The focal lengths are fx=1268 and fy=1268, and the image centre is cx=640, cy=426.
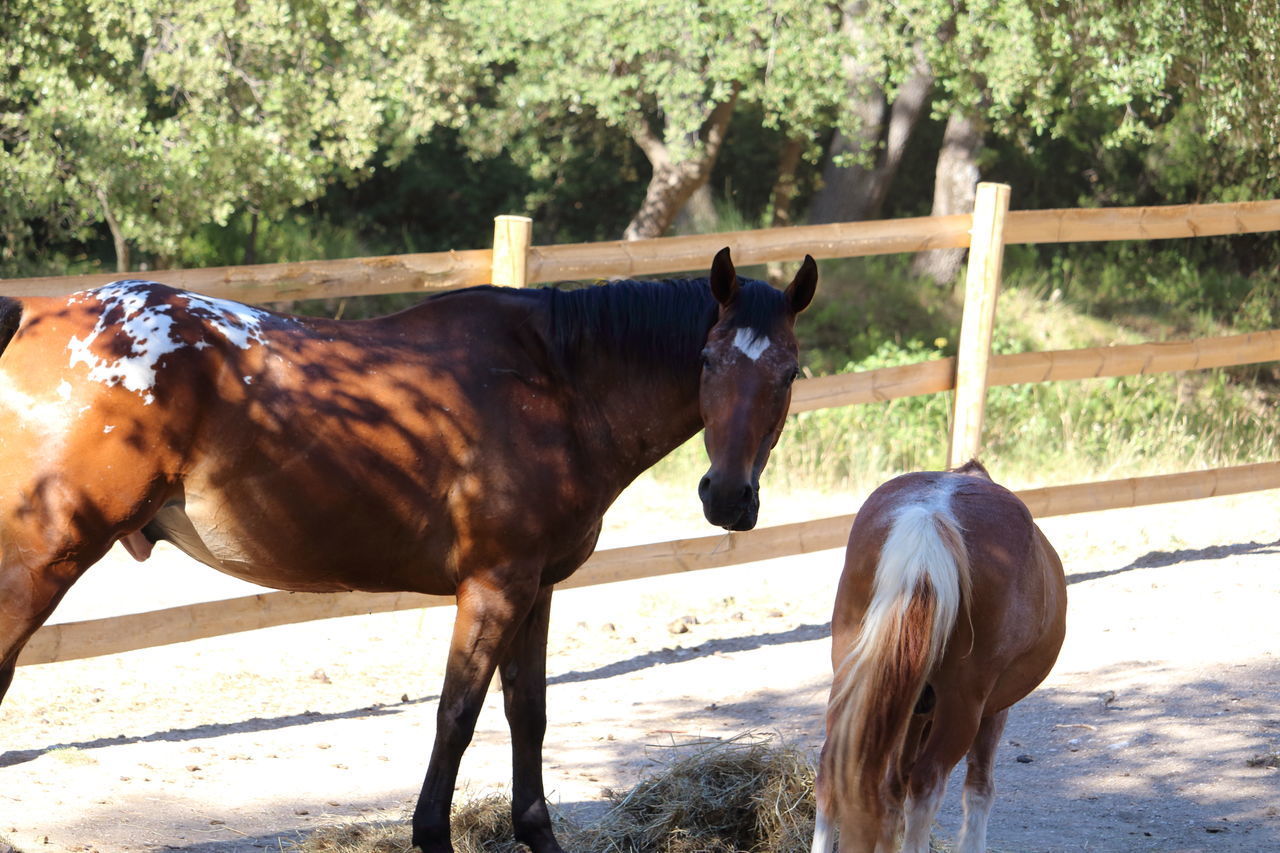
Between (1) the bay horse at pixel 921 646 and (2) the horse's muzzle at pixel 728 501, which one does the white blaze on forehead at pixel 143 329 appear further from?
(1) the bay horse at pixel 921 646

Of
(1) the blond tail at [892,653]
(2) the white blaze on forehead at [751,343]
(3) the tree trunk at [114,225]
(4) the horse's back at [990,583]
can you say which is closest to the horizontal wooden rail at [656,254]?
(2) the white blaze on forehead at [751,343]

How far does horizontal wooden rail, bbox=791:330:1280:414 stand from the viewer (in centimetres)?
575

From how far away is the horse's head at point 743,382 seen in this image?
2.94m

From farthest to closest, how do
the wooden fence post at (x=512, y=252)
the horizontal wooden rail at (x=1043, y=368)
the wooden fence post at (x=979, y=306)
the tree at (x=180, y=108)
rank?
the tree at (x=180, y=108) → the wooden fence post at (x=979, y=306) → the horizontal wooden rail at (x=1043, y=368) → the wooden fence post at (x=512, y=252)

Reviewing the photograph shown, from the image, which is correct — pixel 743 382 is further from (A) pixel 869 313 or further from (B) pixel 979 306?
(A) pixel 869 313

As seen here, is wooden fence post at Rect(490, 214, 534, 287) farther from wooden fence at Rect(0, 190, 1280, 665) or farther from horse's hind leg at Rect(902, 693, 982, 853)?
horse's hind leg at Rect(902, 693, 982, 853)

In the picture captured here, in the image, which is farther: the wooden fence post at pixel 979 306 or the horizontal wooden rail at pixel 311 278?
the wooden fence post at pixel 979 306

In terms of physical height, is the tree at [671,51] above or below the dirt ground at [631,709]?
above

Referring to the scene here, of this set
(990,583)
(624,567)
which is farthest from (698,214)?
(990,583)

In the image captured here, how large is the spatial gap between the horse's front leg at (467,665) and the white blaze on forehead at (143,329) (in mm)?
817

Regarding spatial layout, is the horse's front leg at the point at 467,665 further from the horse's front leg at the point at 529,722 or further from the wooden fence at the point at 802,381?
the wooden fence at the point at 802,381

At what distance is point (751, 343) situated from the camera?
3025 mm

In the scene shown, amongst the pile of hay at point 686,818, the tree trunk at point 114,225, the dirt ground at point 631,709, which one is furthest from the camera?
the tree trunk at point 114,225

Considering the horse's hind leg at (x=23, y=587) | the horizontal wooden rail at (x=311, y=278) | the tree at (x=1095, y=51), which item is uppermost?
the tree at (x=1095, y=51)
